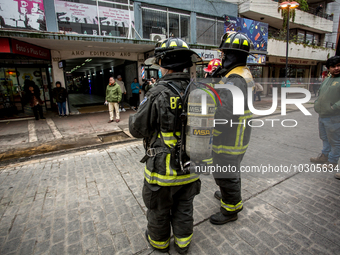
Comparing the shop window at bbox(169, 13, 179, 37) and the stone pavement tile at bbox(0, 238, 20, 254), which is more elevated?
the shop window at bbox(169, 13, 179, 37)

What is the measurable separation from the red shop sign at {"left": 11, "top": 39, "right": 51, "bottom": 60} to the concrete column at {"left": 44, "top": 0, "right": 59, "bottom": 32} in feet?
3.65

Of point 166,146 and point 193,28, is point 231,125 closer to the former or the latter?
point 166,146

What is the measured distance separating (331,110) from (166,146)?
3483 millimetres

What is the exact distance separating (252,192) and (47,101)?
12.5 meters

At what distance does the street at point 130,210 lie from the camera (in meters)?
2.25

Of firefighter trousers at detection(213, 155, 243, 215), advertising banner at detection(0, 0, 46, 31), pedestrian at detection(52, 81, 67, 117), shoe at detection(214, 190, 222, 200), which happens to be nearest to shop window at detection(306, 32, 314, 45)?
pedestrian at detection(52, 81, 67, 117)

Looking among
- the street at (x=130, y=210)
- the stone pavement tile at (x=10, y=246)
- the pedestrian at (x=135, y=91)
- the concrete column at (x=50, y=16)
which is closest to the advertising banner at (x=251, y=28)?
the pedestrian at (x=135, y=91)

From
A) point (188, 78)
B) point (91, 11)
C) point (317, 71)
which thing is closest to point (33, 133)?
point (91, 11)

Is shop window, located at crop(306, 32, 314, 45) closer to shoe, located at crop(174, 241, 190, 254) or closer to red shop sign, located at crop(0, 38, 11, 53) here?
red shop sign, located at crop(0, 38, 11, 53)

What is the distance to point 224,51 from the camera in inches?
96.0

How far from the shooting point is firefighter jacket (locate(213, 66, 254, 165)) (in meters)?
2.15

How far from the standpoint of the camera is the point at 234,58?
2352mm

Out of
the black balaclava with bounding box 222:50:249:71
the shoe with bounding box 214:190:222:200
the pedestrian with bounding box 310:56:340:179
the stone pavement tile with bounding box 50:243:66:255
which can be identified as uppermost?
the black balaclava with bounding box 222:50:249:71

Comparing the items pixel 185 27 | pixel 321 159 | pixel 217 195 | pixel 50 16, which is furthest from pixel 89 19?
pixel 321 159
